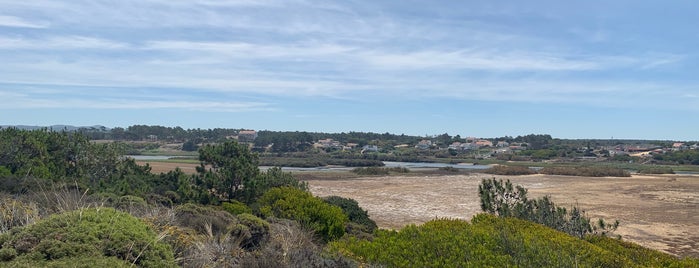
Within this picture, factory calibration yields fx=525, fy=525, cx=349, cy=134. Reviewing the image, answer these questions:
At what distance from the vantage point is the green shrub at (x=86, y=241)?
17.5 ft

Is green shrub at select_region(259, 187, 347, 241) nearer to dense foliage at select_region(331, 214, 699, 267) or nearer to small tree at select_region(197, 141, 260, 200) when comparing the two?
small tree at select_region(197, 141, 260, 200)

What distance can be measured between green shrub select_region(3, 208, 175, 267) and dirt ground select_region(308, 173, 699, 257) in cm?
2239

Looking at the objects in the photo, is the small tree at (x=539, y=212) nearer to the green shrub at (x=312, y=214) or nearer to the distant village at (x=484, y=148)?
the green shrub at (x=312, y=214)

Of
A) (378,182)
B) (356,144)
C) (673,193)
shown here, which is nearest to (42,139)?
(378,182)

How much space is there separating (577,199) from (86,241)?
136ft

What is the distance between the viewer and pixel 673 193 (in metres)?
45.0

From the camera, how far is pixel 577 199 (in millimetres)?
41344

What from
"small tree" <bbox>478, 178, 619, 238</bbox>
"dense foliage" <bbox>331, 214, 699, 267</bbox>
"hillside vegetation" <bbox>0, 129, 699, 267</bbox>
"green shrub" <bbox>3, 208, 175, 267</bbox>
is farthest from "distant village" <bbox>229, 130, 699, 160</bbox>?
"green shrub" <bbox>3, 208, 175, 267</bbox>

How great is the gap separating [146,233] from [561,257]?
5126 mm

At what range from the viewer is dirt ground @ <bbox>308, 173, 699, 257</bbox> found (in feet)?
90.5

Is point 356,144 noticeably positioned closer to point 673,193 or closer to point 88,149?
point 673,193

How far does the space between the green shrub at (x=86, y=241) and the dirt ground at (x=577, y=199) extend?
2239 centimetres

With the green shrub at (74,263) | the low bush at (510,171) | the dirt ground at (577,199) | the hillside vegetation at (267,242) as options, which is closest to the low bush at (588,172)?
the low bush at (510,171)

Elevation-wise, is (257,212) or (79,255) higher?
(79,255)
